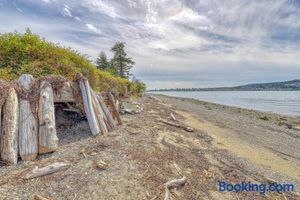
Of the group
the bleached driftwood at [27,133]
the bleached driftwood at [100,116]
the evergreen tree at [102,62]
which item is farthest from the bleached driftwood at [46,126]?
the evergreen tree at [102,62]

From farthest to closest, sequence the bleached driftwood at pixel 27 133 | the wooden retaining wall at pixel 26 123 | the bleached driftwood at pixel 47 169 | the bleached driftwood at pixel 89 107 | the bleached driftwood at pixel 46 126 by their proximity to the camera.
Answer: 1. the bleached driftwood at pixel 89 107
2. the bleached driftwood at pixel 46 126
3. the bleached driftwood at pixel 27 133
4. the wooden retaining wall at pixel 26 123
5. the bleached driftwood at pixel 47 169

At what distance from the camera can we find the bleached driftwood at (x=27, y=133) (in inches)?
228

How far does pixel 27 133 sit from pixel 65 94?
2399 mm

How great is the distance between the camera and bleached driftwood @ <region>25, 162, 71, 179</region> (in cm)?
495

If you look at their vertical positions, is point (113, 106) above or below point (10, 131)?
above

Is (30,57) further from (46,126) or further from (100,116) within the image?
(46,126)

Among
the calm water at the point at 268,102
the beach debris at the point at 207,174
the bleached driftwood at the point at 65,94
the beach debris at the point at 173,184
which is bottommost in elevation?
the calm water at the point at 268,102

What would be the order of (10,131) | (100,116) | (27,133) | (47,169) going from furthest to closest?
(100,116)
(27,133)
(10,131)
(47,169)

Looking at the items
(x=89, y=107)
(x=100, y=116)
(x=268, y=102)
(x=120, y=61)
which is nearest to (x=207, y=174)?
(x=100, y=116)

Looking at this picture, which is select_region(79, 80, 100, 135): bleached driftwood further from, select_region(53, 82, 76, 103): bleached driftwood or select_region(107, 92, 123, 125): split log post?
select_region(107, 92, 123, 125): split log post

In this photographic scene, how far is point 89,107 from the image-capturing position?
8.32 meters

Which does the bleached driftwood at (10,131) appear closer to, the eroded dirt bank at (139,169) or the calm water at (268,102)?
the eroded dirt bank at (139,169)

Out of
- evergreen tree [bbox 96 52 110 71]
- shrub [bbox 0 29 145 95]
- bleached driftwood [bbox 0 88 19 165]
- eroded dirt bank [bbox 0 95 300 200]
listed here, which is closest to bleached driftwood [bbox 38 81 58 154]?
eroded dirt bank [bbox 0 95 300 200]

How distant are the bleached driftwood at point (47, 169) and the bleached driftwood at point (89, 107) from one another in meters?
2.64
